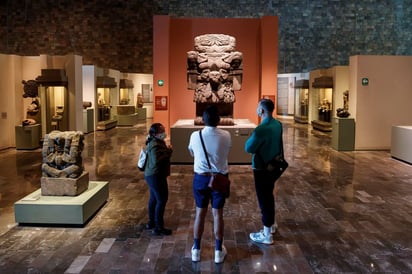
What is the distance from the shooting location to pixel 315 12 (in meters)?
24.0

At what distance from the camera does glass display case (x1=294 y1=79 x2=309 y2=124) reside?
71.4 feet

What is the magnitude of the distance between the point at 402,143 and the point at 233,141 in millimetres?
4229

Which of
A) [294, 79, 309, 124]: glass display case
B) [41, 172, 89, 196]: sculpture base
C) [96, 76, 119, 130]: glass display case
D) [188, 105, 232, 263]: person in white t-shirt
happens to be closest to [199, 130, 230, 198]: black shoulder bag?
[188, 105, 232, 263]: person in white t-shirt

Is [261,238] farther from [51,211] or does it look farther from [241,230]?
[51,211]

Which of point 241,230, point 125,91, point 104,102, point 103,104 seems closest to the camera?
point 241,230

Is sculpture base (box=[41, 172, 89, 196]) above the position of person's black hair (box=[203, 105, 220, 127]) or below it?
below

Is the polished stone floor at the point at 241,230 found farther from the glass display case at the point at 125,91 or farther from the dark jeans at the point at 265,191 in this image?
the glass display case at the point at 125,91

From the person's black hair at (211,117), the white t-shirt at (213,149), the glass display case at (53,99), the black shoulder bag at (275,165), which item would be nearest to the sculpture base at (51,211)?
the white t-shirt at (213,149)

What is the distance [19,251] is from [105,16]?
69.7 ft

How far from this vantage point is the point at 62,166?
5590 mm

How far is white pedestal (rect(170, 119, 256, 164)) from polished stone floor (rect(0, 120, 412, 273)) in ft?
1.58

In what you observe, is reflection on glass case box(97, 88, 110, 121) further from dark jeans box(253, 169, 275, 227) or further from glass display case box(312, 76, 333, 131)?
dark jeans box(253, 169, 275, 227)

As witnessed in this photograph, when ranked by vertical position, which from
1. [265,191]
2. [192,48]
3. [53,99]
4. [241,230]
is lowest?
[241,230]

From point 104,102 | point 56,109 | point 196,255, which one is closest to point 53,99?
point 56,109
